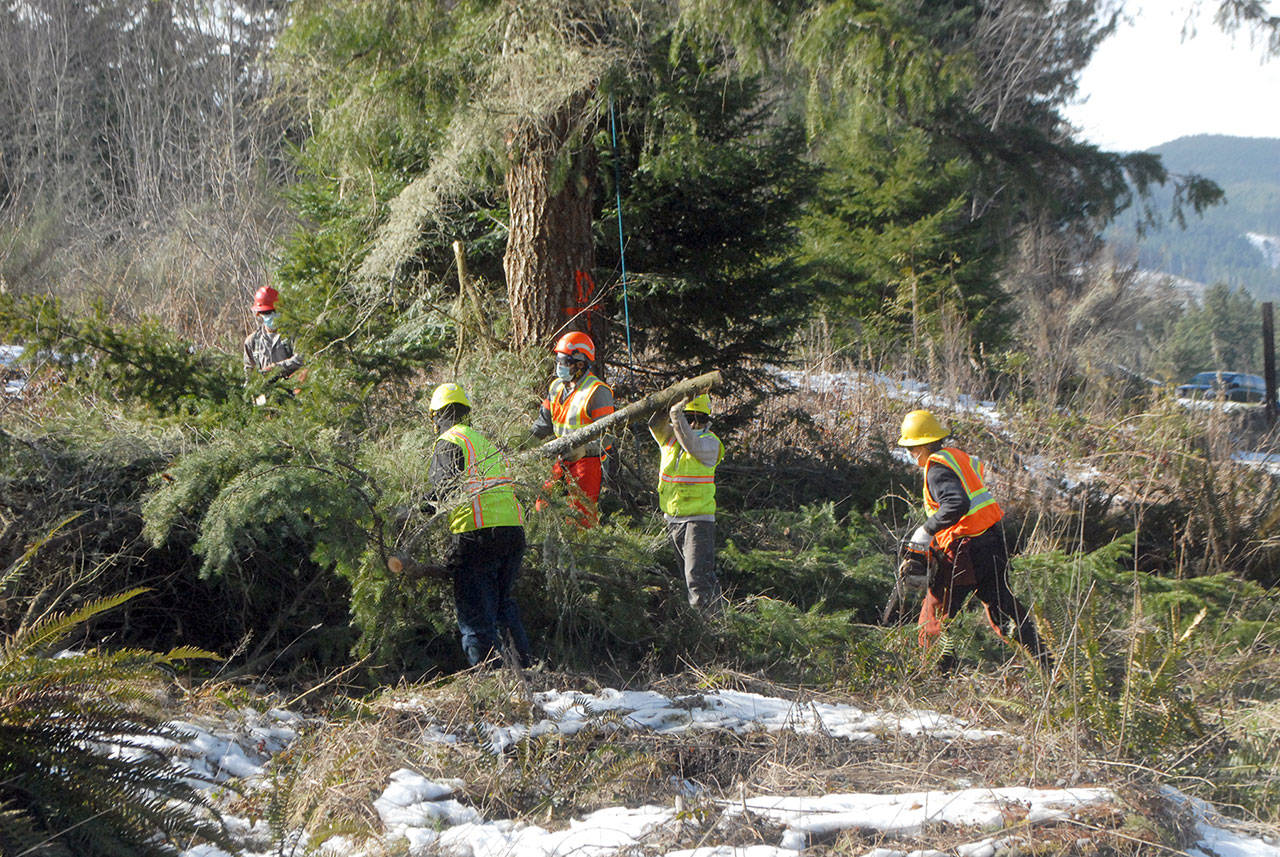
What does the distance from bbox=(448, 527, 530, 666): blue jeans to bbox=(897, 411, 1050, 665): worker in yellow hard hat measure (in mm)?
2385

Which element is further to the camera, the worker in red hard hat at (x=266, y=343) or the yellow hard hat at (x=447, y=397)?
the worker in red hard hat at (x=266, y=343)

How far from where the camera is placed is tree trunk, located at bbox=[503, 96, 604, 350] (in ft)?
26.6

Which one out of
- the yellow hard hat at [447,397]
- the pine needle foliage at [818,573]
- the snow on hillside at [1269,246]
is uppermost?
the snow on hillside at [1269,246]

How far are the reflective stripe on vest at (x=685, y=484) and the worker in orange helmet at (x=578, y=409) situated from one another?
1.62 feet

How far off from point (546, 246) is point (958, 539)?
4.12 metres

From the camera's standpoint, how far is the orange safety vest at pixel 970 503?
19.5 ft

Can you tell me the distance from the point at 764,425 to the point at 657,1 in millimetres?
4264

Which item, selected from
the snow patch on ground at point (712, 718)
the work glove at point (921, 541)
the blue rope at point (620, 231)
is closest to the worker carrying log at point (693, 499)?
the work glove at point (921, 541)

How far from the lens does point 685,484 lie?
6.62m

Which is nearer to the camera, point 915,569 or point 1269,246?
point 915,569

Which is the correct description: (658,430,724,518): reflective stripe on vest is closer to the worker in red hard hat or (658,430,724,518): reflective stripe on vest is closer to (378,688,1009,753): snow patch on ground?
(378,688,1009,753): snow patch on ground

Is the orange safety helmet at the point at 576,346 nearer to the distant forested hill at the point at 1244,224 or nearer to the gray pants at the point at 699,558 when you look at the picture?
the gray pants at the point at 699,558

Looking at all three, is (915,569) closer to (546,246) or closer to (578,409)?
(578,409)

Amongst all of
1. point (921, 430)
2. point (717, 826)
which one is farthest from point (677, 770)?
point (921, 430)
